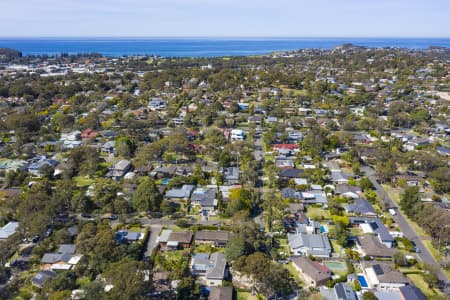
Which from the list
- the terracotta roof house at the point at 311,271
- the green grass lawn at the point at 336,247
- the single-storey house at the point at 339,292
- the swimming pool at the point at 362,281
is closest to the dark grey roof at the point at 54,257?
the terracotta roof house at the point at 311,271

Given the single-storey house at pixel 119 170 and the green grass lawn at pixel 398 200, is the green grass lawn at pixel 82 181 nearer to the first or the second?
the single-storey house at pixel 119 170

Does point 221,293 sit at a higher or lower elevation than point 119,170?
lower

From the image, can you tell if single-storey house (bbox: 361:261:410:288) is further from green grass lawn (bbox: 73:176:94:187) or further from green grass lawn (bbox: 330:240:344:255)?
green grass lawn (bbox: 73:176:94:187)

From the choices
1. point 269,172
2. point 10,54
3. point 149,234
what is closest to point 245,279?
point 149,234

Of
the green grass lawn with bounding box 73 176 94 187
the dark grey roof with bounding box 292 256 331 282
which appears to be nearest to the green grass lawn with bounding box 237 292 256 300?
the dark grey roof with bounding box 292 256 331 282

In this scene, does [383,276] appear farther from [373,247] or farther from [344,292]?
[344,292]

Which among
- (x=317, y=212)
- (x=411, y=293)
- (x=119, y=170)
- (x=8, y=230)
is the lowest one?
(x=317, y=212)

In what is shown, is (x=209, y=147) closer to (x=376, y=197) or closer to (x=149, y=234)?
(x=149, y=234)

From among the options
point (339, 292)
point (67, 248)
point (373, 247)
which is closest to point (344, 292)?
point (339, 292)
